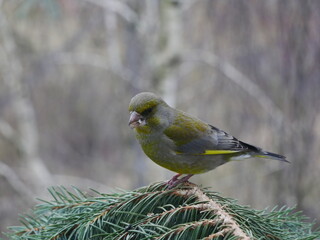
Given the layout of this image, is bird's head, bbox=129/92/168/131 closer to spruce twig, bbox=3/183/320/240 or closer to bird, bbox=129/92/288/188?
bird, bbox=129/92/288/188

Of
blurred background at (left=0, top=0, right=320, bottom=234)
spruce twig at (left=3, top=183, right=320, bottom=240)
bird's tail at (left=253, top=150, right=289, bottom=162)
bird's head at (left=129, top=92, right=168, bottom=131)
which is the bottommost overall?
spruce twig at (left=3, top=183, right=320, bottom=240)

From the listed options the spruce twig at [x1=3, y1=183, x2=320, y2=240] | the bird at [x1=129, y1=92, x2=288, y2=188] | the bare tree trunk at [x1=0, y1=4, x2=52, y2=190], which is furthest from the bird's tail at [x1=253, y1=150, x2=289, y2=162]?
the bare tree trunk at [x1=0, y1=4, x2=52, y2=190]

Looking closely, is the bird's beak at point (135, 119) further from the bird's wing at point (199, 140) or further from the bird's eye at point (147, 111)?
the bird's wing at point (199, 140)

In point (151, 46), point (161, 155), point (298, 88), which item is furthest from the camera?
point (151, 46)

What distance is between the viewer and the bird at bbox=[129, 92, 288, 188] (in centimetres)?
276

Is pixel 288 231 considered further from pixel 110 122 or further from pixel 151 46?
pixel 110 122

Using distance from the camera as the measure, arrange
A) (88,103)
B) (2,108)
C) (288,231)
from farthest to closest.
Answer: (88,103), (2,108), (288,231)

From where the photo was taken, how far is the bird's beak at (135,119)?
265 cm

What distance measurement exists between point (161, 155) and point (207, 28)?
11.9 feet

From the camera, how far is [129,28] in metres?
7.49

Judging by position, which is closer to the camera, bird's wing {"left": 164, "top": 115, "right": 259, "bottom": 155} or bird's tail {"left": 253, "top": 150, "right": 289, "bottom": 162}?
bird's wing {"left": 164, "top": 115, "right": 259, "bottom": 155}

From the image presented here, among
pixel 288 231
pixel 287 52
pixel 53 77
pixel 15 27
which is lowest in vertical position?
pixel 288 231

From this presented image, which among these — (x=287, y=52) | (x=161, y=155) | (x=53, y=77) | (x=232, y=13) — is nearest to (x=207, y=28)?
(x=232, y=13)

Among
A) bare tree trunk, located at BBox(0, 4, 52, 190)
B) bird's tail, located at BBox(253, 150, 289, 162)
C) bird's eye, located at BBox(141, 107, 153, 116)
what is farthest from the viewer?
bare tree trunk, located at BBox(0, 4, 52, 190)
